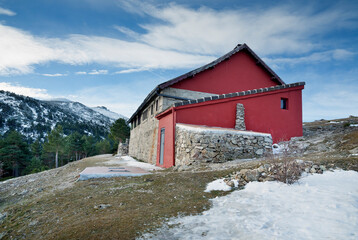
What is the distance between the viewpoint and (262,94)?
13.0 m

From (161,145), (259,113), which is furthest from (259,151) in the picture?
(161,145)

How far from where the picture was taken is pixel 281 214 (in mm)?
3355

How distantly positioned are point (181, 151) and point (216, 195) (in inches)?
198

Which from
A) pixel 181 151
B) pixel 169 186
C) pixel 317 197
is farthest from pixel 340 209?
pixel 181 151

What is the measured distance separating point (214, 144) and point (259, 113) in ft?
18.2

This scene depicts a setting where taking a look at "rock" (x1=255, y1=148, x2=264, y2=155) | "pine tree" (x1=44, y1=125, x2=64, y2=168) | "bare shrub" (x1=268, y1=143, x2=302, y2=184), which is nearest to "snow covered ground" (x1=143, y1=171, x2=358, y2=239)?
"bare shrub" (x1=268, y1=143, x2=302, y2=184)

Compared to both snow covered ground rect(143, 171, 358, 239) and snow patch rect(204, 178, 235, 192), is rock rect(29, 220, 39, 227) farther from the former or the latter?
snow patch rect(204, 178, 235, 192)

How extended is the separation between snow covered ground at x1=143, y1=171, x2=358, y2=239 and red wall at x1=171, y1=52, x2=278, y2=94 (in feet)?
32.8

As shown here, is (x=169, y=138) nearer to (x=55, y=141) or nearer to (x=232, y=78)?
(x=232, y=78)

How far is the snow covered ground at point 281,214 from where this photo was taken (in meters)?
2.83

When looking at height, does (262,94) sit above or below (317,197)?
above

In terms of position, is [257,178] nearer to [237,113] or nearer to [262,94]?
[237,113]

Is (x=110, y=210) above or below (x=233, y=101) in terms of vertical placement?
below

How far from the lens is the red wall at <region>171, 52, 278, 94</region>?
14.0 metres
